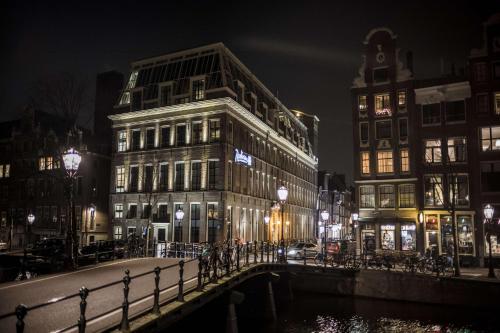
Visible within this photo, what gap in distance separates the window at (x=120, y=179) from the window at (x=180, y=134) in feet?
26.7

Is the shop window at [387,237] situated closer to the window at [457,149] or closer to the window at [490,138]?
the window at [457,149]

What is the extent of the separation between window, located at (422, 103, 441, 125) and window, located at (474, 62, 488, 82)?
383 cm

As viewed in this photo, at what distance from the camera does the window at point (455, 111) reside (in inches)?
1495

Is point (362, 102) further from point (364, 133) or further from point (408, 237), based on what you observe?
point (408, 237)

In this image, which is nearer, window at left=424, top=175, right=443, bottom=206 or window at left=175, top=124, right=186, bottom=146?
window at left=424, top=175, right=443, bottom=206

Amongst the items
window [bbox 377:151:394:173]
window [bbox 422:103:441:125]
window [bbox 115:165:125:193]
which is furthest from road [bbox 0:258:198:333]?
window [bbox 115:165:125:193]

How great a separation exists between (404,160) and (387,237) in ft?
24.3

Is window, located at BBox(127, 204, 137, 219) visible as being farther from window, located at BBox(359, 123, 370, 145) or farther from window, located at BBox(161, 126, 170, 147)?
window, located at BBox(359, 123, 370, 145)

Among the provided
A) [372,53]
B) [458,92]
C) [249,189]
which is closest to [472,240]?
[458,92]

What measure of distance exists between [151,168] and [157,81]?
34.0 ft

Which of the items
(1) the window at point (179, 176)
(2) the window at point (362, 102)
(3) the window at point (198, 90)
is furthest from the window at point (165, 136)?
(2) the window at point (362, 102)

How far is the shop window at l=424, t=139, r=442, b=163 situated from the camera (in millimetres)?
38719

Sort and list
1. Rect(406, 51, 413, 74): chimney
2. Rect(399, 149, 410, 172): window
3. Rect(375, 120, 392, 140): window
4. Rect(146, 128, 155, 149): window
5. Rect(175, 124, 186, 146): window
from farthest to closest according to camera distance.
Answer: Rect(146, 128, 155, 149): window < Rect(175, 124, 186, 146): window < Rect(406, 51, 413, 74): chimney < Rect(375, 120, 392, 140): window < Rect(399, 149, 410, 172): window

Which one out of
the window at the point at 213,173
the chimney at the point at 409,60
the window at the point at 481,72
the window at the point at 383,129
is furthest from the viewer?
the window at the point at 213,173
